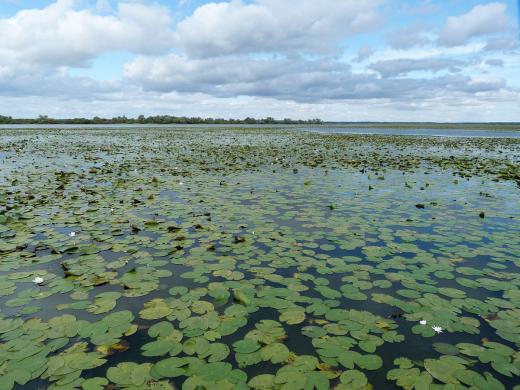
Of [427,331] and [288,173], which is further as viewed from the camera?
[288,173]

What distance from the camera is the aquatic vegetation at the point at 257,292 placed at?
9.80 ft

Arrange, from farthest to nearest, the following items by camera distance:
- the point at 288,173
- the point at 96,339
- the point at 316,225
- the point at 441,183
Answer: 1. the point at 288,173
2. the point at 441,183
3. the point at 316,225
4. the point at 96,339

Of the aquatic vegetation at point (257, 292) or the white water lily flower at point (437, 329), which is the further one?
the white water lily flower at point (437, 329)

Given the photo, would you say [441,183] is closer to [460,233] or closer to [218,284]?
[460,233]

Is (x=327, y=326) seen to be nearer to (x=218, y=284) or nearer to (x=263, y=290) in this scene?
(x=263, y=290)

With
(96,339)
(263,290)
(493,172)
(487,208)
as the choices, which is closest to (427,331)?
(263,290)

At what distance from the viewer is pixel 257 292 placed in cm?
436

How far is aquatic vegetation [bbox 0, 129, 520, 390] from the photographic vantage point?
118 inches

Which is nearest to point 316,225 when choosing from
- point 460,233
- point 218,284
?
point 460,233

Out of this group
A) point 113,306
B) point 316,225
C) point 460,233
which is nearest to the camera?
point 113,306

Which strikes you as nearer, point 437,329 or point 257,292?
point 437,329

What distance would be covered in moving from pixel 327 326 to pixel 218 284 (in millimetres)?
1555

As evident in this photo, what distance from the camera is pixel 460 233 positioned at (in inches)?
261

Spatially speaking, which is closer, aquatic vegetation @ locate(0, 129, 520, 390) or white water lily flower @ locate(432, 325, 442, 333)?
aquatic vegetation @ locate(0, 129, 520, 390)
